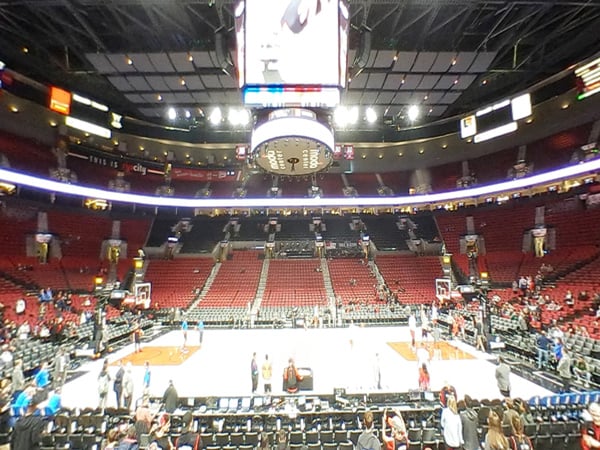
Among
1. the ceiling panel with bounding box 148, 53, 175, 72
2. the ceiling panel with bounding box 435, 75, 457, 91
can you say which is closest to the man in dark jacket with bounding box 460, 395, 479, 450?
the ceiling panel with bounding box 435, 75, 457, 91

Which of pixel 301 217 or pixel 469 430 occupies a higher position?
pixel 301 217

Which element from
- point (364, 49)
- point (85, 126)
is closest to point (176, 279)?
point (85, 126)

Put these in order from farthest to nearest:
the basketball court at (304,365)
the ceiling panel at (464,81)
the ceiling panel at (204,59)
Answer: the ceiling panel at (464,81) < the ceiling panel at (204,59) < the basketball court at (304,365)

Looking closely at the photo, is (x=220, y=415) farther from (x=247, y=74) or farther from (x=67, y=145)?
(x=67, y=145)

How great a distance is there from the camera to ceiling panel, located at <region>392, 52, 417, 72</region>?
54.6ft

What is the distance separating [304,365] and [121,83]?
2004 cm

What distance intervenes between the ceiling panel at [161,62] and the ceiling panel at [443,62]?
14454 mm

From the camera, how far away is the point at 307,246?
32938mm

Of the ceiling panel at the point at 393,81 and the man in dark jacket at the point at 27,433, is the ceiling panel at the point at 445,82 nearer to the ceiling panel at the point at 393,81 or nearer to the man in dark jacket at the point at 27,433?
the ceiling panel at the point at 393,81

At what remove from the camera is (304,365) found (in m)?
12.7

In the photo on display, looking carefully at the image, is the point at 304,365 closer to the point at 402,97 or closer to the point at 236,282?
the point at 236,282

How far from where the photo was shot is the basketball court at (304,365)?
1029cm

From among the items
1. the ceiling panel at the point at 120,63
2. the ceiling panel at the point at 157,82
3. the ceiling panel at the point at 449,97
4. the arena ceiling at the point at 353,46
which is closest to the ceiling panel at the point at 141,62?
the arena ceiling at the point at 353,46

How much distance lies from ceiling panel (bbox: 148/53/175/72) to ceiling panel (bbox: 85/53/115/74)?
2.46m
